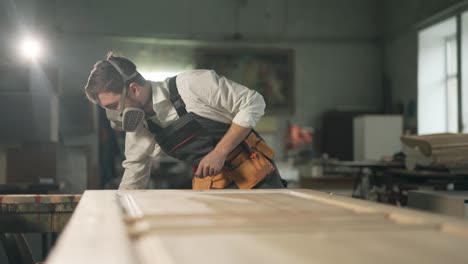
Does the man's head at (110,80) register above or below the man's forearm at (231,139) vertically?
above

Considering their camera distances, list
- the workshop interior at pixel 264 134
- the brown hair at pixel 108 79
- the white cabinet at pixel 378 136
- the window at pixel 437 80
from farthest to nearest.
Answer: the window at pixel 437 80
the white cabinet at pixel 378 136
the brown hair at pixel 108 79
the workshop interior at pixel 264 134

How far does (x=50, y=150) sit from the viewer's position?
3.44 meters

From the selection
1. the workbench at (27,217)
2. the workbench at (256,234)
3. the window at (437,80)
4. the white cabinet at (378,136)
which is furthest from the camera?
the window at (437,80)

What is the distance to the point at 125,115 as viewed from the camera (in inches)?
84.0

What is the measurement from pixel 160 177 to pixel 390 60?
12.6ft

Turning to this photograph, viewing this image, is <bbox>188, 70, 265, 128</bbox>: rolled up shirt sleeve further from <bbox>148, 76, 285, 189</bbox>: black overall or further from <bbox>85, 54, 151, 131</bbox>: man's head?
<bbox>85, 54, 151, 131</bbox>: man's head

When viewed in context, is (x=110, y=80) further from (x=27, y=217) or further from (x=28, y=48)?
(x=28, y=48)

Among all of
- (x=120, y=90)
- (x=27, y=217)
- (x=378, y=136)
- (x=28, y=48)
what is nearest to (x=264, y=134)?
(x=378, y=136)

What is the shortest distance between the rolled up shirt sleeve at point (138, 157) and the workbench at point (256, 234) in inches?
29.7

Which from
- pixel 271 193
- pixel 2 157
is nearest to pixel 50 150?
pixel 2 157

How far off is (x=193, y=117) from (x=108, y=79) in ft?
1.19

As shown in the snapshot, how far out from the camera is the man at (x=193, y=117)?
2.13 metres

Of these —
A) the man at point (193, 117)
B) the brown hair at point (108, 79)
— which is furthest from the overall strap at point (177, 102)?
the brown hair at point (108, 79)

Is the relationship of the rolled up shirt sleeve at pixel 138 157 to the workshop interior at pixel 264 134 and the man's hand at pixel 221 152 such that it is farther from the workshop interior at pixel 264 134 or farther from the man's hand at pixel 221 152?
the man's hand at pixel 221 152
